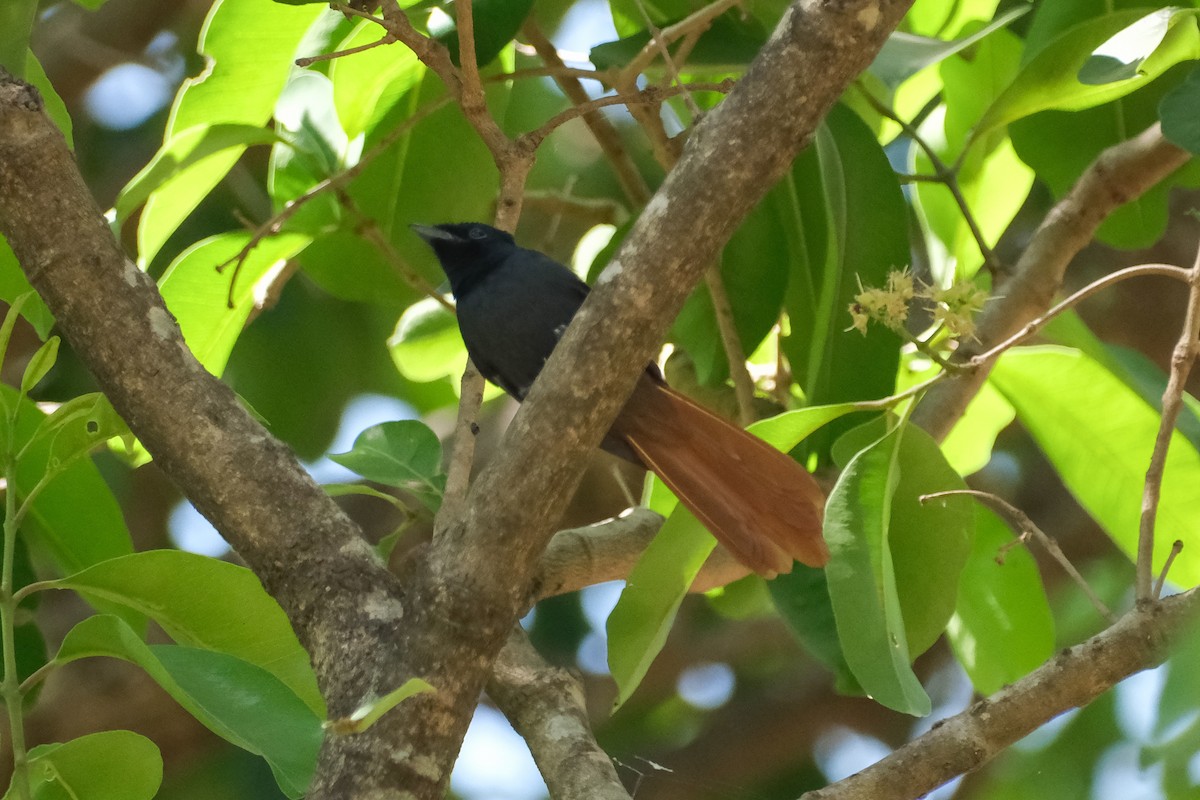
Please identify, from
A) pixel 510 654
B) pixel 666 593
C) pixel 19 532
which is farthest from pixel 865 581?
pixel 19 532

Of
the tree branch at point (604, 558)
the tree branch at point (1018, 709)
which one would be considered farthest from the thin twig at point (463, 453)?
the tree branch at point (1018, 709)

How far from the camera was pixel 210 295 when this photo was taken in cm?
241

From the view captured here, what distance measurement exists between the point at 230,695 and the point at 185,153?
3.44 feet

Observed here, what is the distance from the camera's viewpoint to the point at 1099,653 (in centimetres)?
135

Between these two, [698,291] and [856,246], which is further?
[698,291]

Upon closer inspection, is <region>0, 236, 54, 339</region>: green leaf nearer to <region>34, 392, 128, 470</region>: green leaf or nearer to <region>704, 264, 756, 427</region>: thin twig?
<region>34, 392, 128, 470</region>: green leaf

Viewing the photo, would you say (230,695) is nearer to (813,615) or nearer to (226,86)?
(813,615)

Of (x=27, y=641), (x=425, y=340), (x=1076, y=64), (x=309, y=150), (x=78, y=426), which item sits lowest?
(x=27, y=641)

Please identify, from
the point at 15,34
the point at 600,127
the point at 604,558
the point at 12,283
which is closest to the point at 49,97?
the point at 15,34

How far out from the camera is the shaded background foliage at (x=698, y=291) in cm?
214

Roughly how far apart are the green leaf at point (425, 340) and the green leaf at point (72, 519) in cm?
90

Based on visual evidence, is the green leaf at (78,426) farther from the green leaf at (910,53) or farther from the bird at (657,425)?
the green leaf at (910,53)

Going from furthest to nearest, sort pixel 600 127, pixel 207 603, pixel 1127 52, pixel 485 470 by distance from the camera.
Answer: pixel 600 127
pixel 1127 52
pixel 207 603
pixel 485 470

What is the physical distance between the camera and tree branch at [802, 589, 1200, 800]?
4.41 ft
